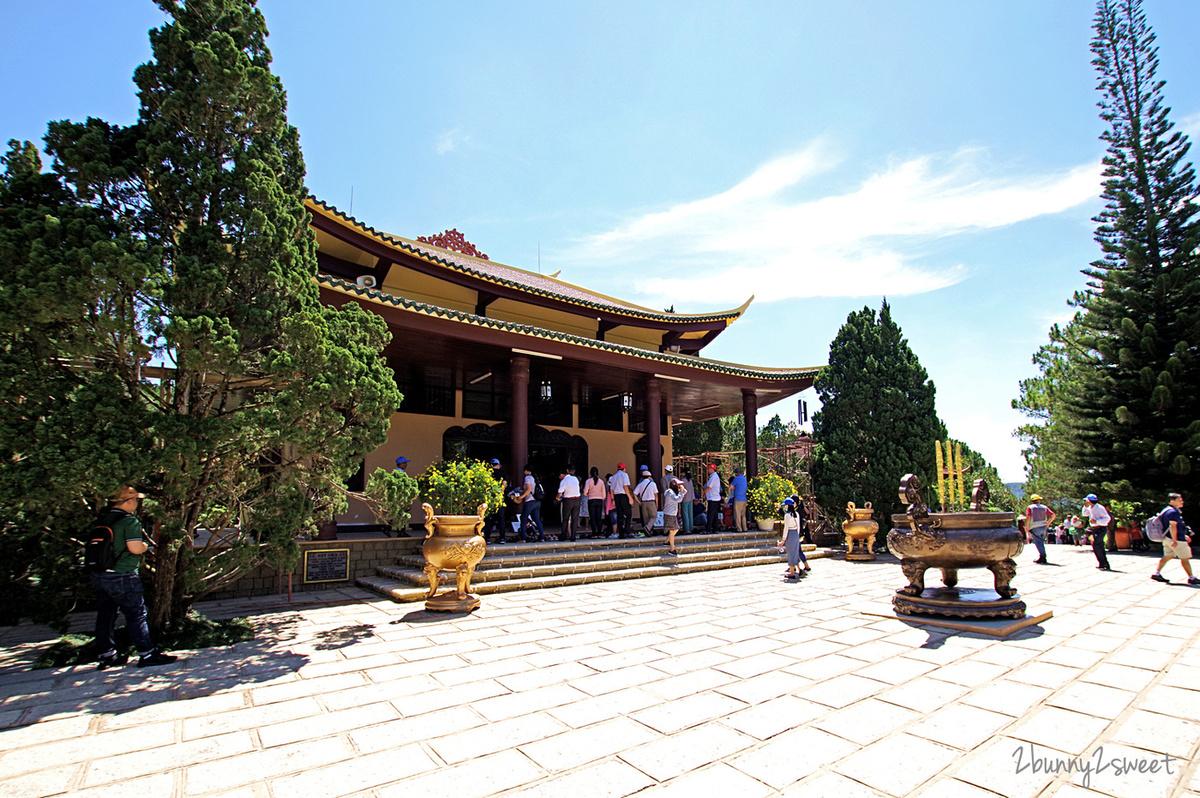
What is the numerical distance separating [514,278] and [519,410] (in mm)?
6451

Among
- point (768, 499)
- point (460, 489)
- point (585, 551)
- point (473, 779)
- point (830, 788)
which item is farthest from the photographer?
point (768, 499)

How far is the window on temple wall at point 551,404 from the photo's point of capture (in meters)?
Answer: 13.3

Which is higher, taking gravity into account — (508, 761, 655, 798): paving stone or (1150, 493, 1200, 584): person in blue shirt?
(1150, 493, 1200, 584): person in blue shirt

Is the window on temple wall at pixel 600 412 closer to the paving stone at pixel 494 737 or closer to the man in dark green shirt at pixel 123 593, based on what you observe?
the man in dark green shirt at pixel 123 593

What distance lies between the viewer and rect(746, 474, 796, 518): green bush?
12523 millimetres

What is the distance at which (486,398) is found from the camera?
13312mm

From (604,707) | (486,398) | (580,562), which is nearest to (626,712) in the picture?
(604,707)

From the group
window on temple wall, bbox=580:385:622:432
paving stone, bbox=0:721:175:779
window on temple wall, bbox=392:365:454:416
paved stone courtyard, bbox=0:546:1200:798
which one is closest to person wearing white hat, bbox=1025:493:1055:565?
paved stone courtyard, bbox=0:546:1200:798

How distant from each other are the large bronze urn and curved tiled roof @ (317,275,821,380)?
6442 mm

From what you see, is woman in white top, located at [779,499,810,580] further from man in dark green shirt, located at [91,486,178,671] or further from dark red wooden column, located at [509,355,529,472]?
man in dark green shirt, located at [91,486,178,671]

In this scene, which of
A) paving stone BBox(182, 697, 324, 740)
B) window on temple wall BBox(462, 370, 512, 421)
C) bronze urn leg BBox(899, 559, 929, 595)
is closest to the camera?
paving stone BBox(182, 697, 324, 740)

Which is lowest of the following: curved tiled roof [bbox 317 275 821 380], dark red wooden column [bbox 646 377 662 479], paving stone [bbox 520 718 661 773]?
paving stone [bbox 520 718 661 773]

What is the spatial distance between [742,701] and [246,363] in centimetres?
470

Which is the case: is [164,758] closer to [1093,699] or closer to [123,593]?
[123,593]
